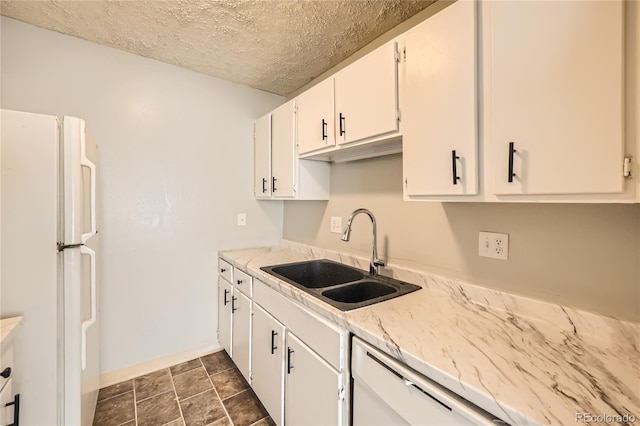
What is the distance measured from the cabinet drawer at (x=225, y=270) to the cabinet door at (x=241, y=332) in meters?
0.15

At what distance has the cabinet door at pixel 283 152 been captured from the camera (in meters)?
1.99

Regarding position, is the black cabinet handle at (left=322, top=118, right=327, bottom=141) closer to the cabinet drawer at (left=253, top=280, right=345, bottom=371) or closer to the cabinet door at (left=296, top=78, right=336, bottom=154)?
the cabinet door at (left=296, top=78, right=336, bottom=154)

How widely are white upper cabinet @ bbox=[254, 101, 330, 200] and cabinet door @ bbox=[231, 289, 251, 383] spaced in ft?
2.75

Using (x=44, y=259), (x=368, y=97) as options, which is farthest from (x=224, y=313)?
(x=368, y=97)

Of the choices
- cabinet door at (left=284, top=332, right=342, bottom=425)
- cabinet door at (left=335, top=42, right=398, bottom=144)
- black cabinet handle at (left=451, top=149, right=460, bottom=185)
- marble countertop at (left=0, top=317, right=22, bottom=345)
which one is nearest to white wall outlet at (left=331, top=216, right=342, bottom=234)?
cabinet door at (left=335, top=42, right=398, bottom=144)

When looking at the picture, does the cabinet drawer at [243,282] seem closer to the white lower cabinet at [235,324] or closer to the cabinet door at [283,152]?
the white lower cabinet at [235,324]

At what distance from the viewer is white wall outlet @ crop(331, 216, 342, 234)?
2.05 m

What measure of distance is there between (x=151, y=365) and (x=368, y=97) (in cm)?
250

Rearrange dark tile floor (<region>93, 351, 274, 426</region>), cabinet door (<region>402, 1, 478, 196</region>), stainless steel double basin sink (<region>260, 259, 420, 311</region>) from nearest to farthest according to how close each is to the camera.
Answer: cabinet door (<region>402, 1, 478, 196</region>) → stainless steel double basin sink (<region>260, 259, 420, 311</region>) → dark tile floor (<region>93, 351, 274, 426</region>)

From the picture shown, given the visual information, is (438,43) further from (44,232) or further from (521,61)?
(44,232)

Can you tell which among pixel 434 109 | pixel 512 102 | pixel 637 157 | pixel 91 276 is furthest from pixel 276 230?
pixel 637 157

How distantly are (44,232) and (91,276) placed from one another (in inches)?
13.1

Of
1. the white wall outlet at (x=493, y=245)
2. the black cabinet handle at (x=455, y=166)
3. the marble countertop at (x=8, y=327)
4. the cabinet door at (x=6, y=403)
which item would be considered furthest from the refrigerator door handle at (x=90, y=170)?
the white wall outlet at (x=493, y=245)

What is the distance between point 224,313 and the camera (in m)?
2.21
